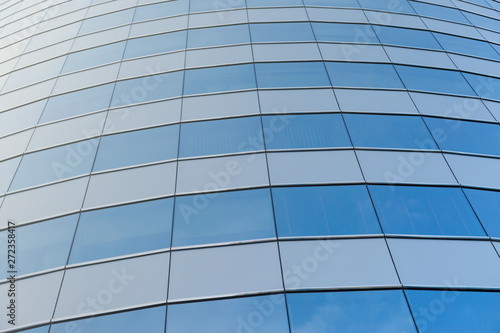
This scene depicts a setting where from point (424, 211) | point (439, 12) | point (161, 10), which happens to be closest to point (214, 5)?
point (161, 10)

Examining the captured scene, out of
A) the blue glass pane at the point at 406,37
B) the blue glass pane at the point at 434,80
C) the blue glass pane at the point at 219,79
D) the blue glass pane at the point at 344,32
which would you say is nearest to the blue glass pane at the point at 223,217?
the blue glass pane at the point at 219,79

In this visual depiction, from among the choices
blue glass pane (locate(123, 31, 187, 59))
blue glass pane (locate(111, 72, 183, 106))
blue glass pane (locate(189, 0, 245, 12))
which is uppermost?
blue glass pane (locate(189, 0, 245, 12))

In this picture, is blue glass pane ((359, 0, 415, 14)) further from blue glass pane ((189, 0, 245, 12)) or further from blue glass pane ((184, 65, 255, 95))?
blue glass pane ((184, 65, 255, 95))

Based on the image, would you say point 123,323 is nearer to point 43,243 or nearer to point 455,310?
point 43,243

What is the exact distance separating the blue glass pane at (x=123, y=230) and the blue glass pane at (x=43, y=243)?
0.98 feet

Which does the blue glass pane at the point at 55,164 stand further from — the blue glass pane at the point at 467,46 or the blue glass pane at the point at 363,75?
the blue glass pane at the point at 467,46

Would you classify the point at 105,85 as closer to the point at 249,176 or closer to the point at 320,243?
the point at 249,176

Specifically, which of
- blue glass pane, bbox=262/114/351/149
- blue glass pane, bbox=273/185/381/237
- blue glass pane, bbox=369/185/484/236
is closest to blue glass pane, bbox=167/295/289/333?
blue glass pane, bbox=273/185/381/237

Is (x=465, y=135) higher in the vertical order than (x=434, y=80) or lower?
lower

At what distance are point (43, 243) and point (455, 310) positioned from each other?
34.1 ft

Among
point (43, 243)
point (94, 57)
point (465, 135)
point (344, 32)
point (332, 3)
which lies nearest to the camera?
point (43, 243)

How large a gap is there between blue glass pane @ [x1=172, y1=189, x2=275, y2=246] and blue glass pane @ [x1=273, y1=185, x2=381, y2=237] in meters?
0.41

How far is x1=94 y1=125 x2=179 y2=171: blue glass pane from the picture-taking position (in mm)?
12469

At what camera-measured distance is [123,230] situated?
10.8 metres
